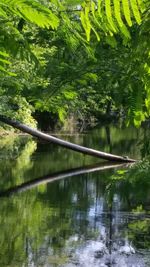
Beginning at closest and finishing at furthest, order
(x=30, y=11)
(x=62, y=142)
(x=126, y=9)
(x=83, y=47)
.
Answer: (x=126, y=9), (x=30, y=11), (x=83, y=47), (x=62, y=142)

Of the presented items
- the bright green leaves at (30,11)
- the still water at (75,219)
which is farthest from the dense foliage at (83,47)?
the still water at (75,219)

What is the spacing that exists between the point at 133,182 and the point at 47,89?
43.7 inches

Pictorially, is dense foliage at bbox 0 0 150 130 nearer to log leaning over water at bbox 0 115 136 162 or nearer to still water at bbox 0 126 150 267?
still water at bbox 0 126 150 267

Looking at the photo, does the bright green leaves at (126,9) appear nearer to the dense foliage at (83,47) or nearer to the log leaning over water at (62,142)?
the dense foliage at (83,47)

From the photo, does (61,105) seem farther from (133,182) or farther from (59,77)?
(133,182)

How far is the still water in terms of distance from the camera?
29.8ft

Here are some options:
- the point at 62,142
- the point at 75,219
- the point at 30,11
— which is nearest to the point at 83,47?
the point at 30,11

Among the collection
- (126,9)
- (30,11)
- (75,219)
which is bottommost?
(126,9)

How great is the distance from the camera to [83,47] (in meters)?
2.71

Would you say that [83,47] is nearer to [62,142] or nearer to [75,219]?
[75,219]

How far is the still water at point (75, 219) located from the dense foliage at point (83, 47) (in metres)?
0.77

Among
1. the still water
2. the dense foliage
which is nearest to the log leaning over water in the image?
the still water

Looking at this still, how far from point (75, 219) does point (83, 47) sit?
9816mm

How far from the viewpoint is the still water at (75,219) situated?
9.08m
